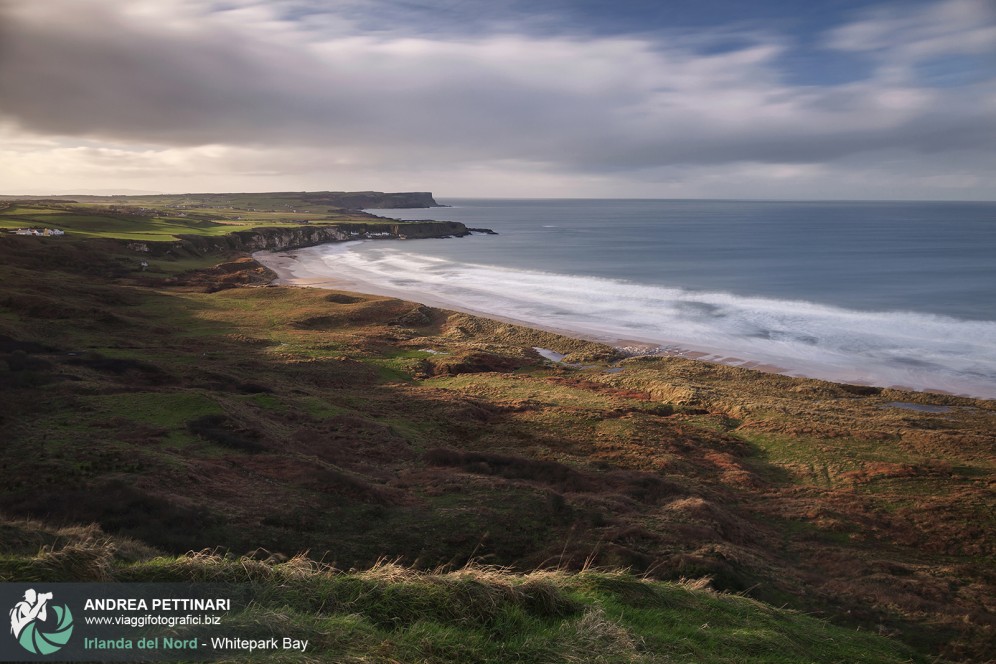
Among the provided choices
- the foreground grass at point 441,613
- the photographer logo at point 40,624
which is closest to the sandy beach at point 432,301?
the foreground grass at point 441,613

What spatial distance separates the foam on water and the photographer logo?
46003mm

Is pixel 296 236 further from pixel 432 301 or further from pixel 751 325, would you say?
pixel 751 325

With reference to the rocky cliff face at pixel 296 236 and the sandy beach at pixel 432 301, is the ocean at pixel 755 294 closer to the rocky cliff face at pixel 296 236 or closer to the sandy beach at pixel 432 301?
the sandy beach at pixel 432 301

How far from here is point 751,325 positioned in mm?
60031

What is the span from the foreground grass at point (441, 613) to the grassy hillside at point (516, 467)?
19 centimetres

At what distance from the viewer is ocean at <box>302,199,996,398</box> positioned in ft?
160

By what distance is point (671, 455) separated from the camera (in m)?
25.5

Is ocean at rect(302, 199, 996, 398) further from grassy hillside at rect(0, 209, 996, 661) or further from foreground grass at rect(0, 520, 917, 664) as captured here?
foreground grass at rect(0, 520, 917, 664)

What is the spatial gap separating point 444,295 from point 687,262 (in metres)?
54.2

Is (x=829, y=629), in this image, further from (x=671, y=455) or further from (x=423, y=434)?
(x=423, y=434)

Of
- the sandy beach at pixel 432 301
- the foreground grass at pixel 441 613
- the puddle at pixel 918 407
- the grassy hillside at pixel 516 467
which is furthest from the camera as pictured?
the sandy beach at pixel 432 301

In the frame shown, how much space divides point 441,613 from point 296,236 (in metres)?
142

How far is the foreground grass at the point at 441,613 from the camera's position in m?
6.93

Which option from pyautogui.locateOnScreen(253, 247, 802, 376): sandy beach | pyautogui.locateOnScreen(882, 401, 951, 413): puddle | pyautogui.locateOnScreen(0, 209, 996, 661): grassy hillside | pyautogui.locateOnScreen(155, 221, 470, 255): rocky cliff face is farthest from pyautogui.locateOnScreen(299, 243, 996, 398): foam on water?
pyautogui.locateOnScreen(155, 221, 470, 255): rocky cliff face
